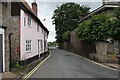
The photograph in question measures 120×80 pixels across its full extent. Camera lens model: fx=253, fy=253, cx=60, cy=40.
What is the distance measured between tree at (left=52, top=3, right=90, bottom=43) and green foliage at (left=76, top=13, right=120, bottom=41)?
41158 mm

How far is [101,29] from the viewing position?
2612 cm

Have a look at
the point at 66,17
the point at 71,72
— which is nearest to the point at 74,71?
the point at 71,72

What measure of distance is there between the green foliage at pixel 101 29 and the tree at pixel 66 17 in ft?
Result: 135

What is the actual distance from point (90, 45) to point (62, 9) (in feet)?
150

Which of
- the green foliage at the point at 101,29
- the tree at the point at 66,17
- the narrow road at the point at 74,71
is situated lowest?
the narrow road at the point at 74,71

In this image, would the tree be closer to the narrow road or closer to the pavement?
the narrow road

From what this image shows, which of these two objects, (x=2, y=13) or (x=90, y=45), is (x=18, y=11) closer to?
(x=2, y=13)

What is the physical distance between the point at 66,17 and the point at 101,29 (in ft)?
157

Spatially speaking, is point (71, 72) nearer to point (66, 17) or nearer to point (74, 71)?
point (74, 71)

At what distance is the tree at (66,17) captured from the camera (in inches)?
2830

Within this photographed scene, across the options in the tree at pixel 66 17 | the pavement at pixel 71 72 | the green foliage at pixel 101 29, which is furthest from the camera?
the tree at pixel 66 17

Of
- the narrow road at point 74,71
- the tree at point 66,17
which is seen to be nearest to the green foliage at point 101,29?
the narrow road at point 74,71

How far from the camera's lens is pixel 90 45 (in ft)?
102

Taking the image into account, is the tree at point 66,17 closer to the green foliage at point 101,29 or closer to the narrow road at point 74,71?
the green foliage at point 101,29
